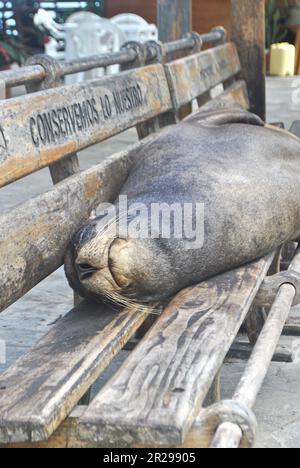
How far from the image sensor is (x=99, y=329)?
8.52ft

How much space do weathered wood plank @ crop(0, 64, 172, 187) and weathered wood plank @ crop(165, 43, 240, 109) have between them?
12.6 inches

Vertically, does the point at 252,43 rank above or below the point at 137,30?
above

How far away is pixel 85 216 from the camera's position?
3.23m

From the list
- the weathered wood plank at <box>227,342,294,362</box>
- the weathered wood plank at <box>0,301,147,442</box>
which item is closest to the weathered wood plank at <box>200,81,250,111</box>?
the weathered wood plank at <box>227,342,294,362</box>

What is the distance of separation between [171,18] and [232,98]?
2.68ft

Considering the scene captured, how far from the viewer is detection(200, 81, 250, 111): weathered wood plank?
5.14 meters

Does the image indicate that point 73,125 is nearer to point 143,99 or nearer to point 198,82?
point 143,99

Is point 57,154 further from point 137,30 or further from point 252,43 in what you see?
point 137,30

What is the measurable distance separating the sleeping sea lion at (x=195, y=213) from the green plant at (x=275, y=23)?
10.2 m

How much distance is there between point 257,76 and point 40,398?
4.98 m

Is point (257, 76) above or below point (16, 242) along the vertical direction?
below

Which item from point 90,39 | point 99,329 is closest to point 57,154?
point 99,329

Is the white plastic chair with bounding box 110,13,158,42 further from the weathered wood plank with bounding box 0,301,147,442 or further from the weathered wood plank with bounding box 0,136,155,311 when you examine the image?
the weathered wood plank with bounding box 0,301,147,442

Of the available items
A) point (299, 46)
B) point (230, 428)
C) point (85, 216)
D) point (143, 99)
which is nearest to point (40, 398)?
point (230, 428)
